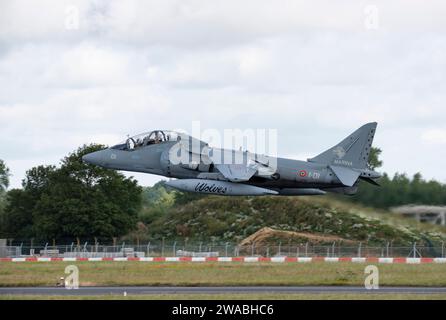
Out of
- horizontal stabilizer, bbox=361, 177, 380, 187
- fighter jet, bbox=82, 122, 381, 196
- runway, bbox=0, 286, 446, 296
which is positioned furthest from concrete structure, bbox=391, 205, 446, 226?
fighter jet, bbox=82, 122, 381, 196

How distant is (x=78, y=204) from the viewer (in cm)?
7281

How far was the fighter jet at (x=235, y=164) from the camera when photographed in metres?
44.1

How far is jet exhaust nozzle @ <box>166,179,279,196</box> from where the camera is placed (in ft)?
141

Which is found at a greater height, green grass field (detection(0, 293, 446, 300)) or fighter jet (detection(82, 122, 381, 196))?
fighter jet (detection(82, 122, 381, 196))

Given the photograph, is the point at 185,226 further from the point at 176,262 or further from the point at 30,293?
the point at 30,293

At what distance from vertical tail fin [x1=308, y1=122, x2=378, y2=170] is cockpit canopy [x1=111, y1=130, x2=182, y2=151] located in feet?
24.5

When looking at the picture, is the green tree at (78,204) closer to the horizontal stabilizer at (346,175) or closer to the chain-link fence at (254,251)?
the chain-link fence at (254,251)

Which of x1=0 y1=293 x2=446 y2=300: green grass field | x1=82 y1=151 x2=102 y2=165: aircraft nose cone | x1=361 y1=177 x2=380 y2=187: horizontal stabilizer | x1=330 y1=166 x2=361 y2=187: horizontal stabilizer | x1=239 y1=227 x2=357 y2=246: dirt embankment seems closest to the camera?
x1=0 y1=293 x2=446 y2=300: green grass field

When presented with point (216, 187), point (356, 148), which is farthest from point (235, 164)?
point (356, 148)

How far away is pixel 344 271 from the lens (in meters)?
39.6

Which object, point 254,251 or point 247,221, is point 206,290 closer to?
point 254,251

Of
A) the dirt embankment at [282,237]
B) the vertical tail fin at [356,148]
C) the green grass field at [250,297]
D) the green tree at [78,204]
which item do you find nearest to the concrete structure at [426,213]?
the green grass field at [250,297]

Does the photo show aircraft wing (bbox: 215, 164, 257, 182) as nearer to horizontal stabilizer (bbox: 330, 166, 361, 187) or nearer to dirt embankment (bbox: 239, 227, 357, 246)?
horizontal stabilizer (bbox: 330, 166, 361, 187)

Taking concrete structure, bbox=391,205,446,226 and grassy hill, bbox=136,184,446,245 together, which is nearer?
concrete structure, bbox=391,205,446,226
